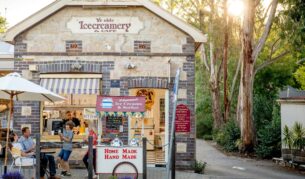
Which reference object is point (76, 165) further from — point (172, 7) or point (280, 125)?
point (172, 7)

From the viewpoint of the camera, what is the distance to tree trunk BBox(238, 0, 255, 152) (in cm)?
2372

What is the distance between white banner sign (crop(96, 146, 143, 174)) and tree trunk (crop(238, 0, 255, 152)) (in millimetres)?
12448

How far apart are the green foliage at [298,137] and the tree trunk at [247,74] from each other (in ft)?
11.1

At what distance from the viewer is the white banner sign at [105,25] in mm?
16719

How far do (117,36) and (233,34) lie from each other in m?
19.2

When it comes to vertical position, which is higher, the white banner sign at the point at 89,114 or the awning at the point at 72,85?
the awning at the point at 72,85

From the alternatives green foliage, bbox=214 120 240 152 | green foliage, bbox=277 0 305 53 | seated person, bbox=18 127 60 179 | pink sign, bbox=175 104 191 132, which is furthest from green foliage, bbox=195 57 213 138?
seated person, bbox=18 127 60 179

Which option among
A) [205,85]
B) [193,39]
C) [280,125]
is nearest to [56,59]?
[193,39]

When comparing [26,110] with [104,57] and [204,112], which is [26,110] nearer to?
Result: [104,57]

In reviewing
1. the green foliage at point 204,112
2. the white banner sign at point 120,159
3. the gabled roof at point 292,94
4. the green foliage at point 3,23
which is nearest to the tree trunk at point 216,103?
the green foliage at point 204,112

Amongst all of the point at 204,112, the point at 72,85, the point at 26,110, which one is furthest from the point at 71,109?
the point at 204,112

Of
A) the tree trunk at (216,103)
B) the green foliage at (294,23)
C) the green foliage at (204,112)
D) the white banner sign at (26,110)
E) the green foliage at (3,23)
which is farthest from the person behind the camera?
the green foliage at (3,23)

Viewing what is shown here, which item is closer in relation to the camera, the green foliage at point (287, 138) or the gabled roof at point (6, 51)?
the gabled roof at point (6, 51)

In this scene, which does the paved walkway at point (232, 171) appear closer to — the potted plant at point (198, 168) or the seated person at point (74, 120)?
the potted plant at point (198, 168)
